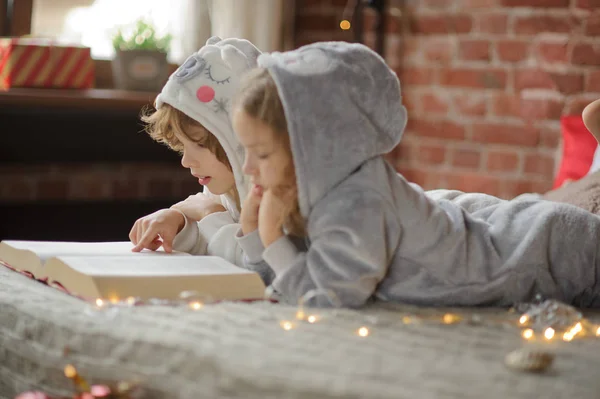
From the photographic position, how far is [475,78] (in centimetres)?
284

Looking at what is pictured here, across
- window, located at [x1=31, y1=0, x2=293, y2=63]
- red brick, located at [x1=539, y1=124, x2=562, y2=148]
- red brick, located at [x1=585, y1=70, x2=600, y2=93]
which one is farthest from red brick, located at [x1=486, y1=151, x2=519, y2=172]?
window, located at [x1=31, y1=0, x2=293, y2=63]

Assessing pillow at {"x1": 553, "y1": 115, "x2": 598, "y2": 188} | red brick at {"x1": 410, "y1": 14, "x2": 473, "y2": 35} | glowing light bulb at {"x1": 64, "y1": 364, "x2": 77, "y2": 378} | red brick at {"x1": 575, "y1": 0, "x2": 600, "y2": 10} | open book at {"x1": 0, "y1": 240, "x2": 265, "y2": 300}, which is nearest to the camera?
glowing light bulb at {"x1": 64, "y1": 364, "x2": 77, "y2": 378}

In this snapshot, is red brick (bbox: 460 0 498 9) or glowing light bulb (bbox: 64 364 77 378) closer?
glowing light bulb (bbox: 64 364 77 378)

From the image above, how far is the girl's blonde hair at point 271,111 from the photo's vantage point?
1.17 m

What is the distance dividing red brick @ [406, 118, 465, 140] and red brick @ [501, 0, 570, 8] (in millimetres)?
413

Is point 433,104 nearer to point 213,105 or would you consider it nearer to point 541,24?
point 541,24

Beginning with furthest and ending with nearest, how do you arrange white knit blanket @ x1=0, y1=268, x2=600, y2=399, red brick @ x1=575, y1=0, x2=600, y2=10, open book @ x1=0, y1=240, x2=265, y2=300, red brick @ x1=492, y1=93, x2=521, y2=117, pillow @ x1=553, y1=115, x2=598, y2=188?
1. red brick @ x1=492, y1=93, x2=521, y2=117
2. red brick @ x1=575, y1=0, x2=600, y2=10
3. pillow @ x1=553, y1=115, x2=598, y2=188
4. open book @ x1=0, y1=240, x2=265, y2=300
5. white knit blanket @ x1=0, y1=268, x2=600, y2=399

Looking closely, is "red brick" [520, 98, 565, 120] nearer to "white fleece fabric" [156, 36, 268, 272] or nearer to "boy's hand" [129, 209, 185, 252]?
"white fleece fabric" [156, 36, 268, 272]

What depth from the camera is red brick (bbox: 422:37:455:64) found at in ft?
9.53

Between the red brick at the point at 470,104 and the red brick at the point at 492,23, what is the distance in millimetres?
208

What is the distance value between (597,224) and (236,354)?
0.63 meters

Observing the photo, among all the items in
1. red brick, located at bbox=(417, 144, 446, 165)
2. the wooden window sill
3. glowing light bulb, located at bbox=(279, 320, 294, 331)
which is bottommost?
red brick, located at bbox=(417, 144, 446, 165)

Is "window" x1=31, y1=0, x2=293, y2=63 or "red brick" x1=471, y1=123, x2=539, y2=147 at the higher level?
"window" x1=31, y1=0, x2=293, y2=63

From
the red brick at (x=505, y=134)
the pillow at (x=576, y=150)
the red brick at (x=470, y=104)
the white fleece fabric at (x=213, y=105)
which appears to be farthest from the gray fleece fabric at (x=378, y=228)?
the red brick at (x=470, y=104)
